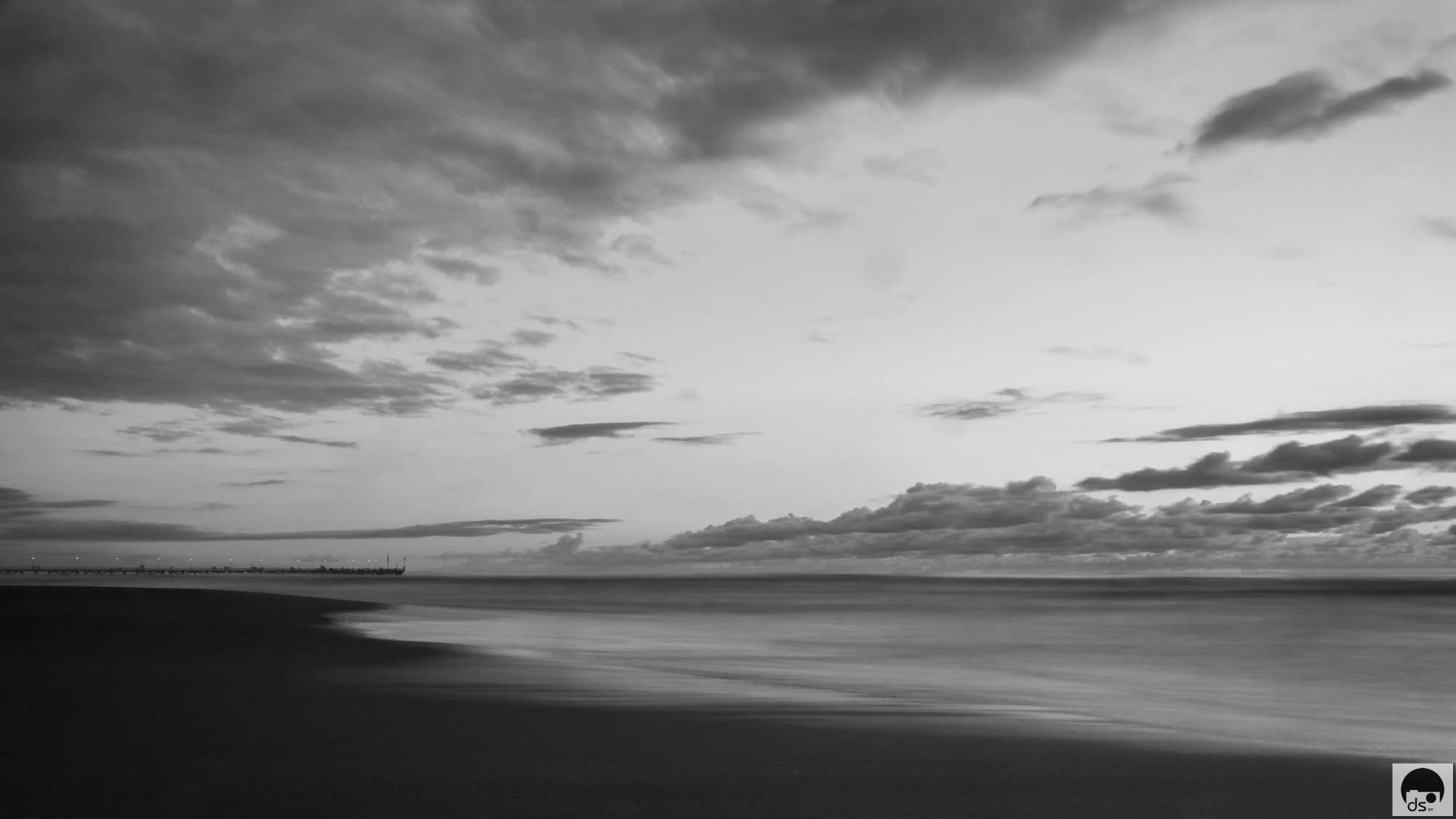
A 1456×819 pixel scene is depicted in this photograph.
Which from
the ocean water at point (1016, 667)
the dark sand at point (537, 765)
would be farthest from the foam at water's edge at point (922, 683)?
the dark sand at point (537, 765)

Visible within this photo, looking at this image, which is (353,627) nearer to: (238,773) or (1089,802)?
(238,773)

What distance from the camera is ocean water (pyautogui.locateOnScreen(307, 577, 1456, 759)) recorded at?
637 inches

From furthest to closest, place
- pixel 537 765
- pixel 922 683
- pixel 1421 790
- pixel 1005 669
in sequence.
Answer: pixel 1005 669 < pixel 922 683 < pixel 537 765 < pixel 1421 790

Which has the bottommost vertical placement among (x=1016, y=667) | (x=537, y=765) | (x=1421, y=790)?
(x=1016, y=667)

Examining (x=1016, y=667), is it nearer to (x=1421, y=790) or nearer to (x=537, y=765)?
(x=1421, y=790)

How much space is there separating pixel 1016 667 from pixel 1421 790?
18.0 m

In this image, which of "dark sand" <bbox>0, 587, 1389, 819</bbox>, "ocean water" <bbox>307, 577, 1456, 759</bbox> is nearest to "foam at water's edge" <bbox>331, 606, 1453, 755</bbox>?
"ocean water" <bbox>307, 577, 1456, 759</bbox>

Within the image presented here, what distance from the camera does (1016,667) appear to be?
26641 millimetres

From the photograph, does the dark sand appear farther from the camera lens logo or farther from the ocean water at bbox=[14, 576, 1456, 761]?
the ocean water at bbox=[14, 576, 1456, 761]

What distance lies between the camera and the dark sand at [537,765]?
27.0 feet

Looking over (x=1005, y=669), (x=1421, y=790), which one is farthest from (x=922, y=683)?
(x=1421, y=790)

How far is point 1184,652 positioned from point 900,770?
88.9ft

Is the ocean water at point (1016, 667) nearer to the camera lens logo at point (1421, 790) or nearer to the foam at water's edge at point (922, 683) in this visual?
the foam at water's edge at point (922, 683)

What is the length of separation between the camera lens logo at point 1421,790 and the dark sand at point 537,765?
0.18m
